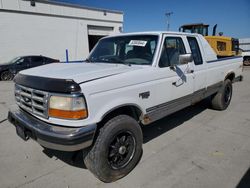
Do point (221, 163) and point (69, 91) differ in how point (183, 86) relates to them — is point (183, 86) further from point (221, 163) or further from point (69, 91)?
point (69, 91)

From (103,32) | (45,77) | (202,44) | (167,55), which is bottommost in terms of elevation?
(45,77)

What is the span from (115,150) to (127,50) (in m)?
1.85

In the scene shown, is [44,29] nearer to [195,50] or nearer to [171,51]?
[195,50]

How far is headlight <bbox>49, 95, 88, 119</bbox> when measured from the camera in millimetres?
2204

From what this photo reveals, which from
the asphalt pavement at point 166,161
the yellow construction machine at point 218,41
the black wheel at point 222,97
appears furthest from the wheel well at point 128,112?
the yellow construction machine at point 218,41

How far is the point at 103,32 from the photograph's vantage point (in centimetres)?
2188

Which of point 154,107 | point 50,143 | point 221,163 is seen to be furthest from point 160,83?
point 50,143

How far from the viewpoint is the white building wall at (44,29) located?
595 inches

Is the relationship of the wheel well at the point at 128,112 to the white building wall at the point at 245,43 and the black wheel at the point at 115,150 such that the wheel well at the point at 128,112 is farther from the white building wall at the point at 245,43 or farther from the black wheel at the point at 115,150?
the white building wall at the point at 245,43

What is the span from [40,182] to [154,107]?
1.99 meters

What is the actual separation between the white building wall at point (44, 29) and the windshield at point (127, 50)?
46.7 feet

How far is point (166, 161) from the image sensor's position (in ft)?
10.4

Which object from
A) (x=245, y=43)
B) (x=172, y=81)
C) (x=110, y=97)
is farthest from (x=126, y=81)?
(x=245, y=43)

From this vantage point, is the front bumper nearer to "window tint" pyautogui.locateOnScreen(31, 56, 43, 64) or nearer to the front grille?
the front grille
